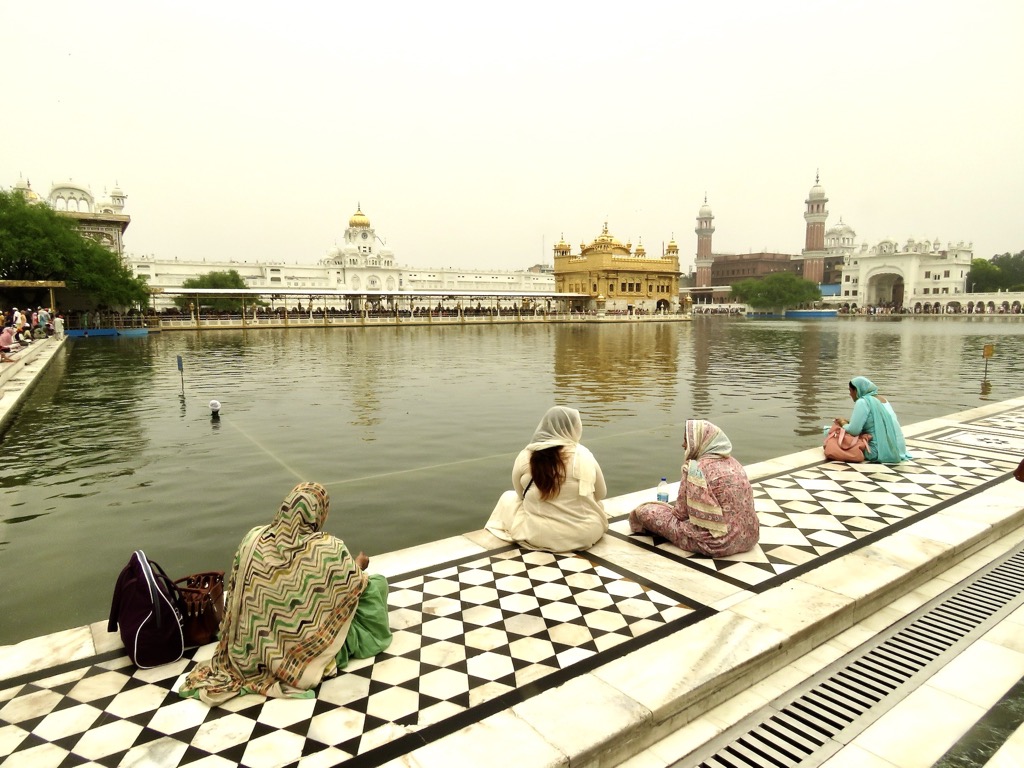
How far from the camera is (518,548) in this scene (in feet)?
13.9

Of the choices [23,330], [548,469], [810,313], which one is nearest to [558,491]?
[548,469]

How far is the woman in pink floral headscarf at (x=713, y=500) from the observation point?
3949 millimetres

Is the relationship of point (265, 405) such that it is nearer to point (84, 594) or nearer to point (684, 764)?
point (84, 594)

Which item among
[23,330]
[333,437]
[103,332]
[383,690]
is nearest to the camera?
[383,690]

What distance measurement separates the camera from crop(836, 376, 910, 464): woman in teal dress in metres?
6.18

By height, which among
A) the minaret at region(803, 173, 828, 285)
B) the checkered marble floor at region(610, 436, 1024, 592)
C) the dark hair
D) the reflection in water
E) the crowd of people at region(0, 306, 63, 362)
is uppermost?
the minaret at region(803, 173, 828, 285)

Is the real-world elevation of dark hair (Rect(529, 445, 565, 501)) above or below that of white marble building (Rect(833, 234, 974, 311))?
below

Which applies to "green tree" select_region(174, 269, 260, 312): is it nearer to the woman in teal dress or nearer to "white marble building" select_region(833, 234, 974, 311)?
the woman in teal dress

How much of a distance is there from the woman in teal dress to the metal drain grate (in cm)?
243

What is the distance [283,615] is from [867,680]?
2.72 metres

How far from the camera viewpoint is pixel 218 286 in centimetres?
6056

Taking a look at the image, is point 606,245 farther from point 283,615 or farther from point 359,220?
point 283,615

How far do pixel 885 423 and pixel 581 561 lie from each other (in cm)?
405

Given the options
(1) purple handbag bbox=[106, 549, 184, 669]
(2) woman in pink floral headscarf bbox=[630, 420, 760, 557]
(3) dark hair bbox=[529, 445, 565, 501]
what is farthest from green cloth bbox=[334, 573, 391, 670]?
(2) woman in pink floral headscarf bbox=[630, 420, 760, 557]
